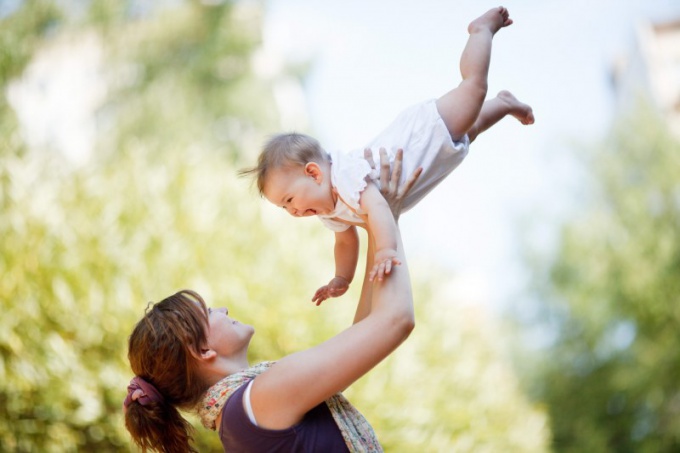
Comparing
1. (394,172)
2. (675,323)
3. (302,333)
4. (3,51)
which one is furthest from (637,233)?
(394,172)

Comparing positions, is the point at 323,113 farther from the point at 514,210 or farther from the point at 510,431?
the point at 510,431

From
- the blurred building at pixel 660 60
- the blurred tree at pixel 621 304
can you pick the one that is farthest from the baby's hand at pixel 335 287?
the blurred building at pixel 660 60

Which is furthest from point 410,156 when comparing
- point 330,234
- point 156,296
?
point 330,234

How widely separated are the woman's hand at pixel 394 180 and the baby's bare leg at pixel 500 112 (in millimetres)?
216

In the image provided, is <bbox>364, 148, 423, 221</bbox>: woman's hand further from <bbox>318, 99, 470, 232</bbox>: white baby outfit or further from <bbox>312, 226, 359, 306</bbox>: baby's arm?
<bbox>312, 226, 359, 306</bbox>: baby's arm

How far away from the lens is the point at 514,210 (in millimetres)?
12820

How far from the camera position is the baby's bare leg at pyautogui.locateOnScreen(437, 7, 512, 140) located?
1605 millimetres

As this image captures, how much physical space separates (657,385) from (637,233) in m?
2.02

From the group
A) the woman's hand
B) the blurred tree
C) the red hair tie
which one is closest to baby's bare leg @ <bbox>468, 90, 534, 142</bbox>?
the woman's hand

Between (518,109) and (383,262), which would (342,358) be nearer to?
(383,262)

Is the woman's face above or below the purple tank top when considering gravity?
above

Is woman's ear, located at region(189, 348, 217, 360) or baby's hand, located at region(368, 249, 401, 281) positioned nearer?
baby's hand, located at region(368, 249, 401, 281)

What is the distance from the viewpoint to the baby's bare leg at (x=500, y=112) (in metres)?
1.76

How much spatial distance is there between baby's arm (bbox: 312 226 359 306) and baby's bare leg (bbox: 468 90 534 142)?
0.35 metres
